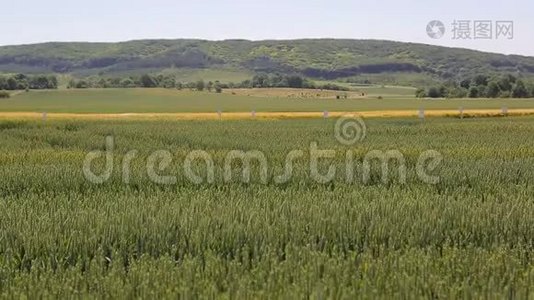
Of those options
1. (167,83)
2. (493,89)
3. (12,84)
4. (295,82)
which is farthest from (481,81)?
(12,84)

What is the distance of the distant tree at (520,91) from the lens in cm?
8000

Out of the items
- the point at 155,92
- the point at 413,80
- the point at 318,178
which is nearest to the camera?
the point at 318,178

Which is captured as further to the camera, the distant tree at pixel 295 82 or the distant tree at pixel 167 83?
the distant tree at pixel 295 82

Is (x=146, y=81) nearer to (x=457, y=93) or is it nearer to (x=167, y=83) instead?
(x=167, y=83)

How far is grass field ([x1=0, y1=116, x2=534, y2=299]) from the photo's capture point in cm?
405

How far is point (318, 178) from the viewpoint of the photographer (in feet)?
29.0

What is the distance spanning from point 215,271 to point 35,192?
15.8 ft

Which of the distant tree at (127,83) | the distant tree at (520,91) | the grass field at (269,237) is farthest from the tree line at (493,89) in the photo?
the grass field at (269,237)

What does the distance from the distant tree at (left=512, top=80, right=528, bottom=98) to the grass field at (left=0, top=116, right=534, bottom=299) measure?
7605cm

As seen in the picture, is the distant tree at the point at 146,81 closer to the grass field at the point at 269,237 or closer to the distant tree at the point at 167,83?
the distant tree at the point at 167,83

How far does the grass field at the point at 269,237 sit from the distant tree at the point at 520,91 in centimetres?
7605

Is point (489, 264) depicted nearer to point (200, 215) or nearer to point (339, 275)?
point (339, 275)

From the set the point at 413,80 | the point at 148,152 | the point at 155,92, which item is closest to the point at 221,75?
the point at 413,80

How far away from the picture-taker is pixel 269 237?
5352 mm
